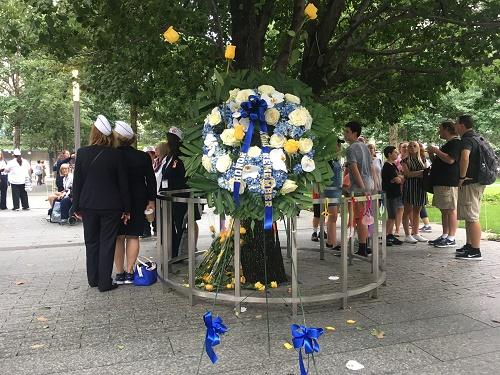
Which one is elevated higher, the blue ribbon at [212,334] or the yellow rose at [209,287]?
the blue ribbon at [212,334]

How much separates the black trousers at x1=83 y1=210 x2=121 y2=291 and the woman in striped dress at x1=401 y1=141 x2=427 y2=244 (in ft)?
16.4

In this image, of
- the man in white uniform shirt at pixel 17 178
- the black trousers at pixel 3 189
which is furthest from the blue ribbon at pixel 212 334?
the black trousers at pixel 3 189

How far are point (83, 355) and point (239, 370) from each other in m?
1.19

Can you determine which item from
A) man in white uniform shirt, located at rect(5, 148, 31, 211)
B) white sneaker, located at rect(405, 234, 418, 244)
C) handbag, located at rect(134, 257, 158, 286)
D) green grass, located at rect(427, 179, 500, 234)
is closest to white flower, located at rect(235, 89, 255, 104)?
handbag, located at rect(134, 257, 158, 286)

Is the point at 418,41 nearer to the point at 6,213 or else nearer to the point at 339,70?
the point at 339,70

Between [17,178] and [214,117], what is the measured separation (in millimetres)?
11887

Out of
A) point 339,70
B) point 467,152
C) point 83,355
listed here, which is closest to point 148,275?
point 83,355

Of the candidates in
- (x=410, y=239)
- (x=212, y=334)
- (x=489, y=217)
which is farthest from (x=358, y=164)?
(x=489, y=217)

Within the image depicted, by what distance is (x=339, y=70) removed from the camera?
Result: 6.46m

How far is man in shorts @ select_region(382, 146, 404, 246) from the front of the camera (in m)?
7.98

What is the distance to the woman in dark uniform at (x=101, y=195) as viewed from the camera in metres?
5.23

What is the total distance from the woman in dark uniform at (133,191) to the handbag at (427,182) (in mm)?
4386

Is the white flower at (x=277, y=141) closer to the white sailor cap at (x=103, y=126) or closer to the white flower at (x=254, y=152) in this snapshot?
the white flower at (x=254, y=152)

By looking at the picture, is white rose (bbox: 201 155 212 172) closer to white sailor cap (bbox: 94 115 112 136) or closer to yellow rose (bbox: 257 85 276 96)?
yellow rose (bbox: 257 85 276 96)
